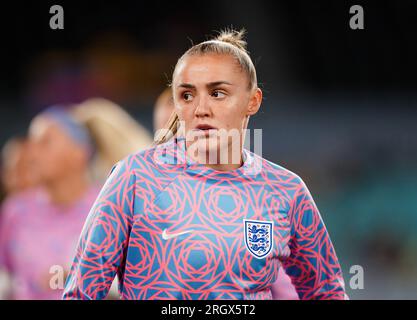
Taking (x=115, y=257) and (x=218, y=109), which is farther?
(x=218, y=109)

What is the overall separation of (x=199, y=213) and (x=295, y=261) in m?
0.32

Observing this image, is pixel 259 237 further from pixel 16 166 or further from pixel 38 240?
pixel 16 166

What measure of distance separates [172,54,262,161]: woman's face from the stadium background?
2.60 m

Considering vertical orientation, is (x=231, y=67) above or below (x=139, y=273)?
above

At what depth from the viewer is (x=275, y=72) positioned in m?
4.38

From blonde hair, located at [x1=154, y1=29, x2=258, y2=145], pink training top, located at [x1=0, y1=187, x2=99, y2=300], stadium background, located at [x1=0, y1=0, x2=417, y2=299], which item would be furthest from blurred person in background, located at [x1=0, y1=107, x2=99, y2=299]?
blonde hair, located at [x1=154, y1=29, x2=258, y2=145]

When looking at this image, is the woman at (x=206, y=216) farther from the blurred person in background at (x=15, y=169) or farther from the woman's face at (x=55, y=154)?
the blurred person in background at (x=15, y=169)

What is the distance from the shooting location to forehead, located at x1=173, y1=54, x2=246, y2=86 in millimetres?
1629

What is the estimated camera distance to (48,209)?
406 cm

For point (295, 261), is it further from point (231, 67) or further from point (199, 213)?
point (231, 67)

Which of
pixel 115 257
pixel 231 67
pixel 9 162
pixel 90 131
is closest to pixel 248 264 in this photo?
pixel 115 257

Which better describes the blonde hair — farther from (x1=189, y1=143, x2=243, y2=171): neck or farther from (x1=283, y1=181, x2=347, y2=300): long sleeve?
(x1=283, y1=181, x2=347, y2=300): long sleeve

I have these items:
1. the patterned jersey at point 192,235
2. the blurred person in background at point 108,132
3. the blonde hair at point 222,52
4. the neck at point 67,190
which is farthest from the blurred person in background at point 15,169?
the patterned jersey at point 192,235

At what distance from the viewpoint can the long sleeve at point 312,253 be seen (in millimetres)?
1729
